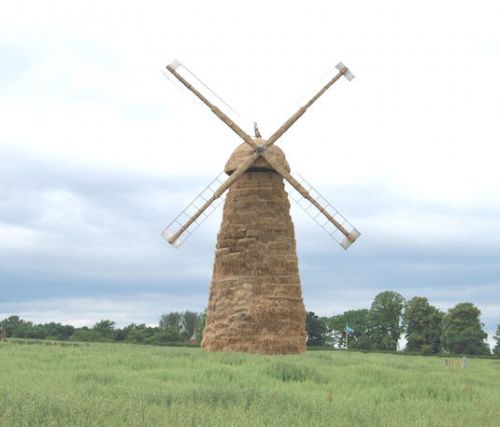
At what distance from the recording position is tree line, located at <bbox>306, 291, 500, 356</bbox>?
57312 millimetres

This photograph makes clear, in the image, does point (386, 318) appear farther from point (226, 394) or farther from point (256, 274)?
point (226, 394)

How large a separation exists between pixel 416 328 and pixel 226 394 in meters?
53.1

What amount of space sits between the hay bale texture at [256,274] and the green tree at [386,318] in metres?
39.8

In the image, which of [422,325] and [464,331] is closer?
[464,331]

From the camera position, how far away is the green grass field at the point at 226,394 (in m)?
8.67

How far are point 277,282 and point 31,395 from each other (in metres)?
16.6

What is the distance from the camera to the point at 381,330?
66250mm

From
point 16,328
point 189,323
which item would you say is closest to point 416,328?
point 189,323

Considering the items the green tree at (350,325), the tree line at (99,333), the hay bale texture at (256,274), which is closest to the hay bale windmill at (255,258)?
the hay bale texture at (256,274)

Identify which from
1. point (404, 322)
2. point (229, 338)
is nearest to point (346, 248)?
point (229, 338)

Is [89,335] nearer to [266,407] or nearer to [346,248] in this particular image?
[346,248]

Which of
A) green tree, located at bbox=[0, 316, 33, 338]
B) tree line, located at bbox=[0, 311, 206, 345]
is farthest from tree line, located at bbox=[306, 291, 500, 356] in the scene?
green tree, located at bbox=[0, 316, 33, 338]

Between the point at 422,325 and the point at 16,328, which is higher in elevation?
the point at 422,325

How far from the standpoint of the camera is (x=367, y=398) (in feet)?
42.1
